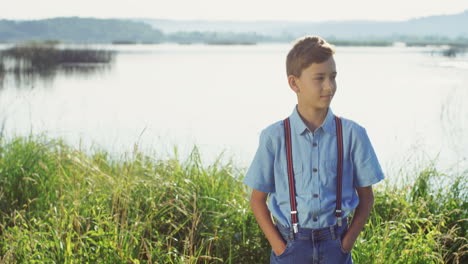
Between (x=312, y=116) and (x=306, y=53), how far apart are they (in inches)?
10.3

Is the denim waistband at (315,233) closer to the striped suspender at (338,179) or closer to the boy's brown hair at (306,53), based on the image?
the striped suspender at (338,179)

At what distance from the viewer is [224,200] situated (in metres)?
4.54

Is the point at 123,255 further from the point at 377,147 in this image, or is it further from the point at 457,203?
the point at 377,147

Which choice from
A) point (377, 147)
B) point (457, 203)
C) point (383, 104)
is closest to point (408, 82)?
point (383, 104)

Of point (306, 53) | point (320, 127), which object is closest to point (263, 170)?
point (320, 127)

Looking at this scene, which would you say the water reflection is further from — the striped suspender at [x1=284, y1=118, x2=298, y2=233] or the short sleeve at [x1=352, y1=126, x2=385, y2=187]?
the short sleeve at [x1=352, y1=126, x2=385, y2=187]

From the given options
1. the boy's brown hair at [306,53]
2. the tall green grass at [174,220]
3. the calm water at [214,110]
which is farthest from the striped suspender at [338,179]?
the calm water at [214,110]

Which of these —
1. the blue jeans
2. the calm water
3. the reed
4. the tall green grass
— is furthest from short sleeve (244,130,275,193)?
the reed

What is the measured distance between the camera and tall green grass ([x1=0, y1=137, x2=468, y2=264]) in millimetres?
3754

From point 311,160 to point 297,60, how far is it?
0.40m

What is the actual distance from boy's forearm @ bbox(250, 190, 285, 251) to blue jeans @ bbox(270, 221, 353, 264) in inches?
1.8

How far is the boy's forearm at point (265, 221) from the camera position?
2.49 meters

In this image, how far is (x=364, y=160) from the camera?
248 centimetres

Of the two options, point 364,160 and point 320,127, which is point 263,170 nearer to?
point 320,127
